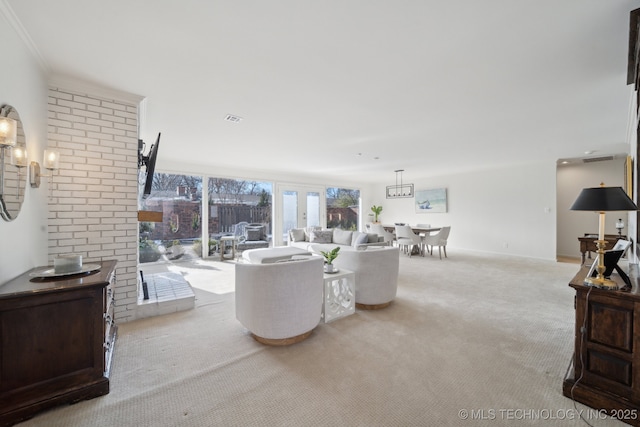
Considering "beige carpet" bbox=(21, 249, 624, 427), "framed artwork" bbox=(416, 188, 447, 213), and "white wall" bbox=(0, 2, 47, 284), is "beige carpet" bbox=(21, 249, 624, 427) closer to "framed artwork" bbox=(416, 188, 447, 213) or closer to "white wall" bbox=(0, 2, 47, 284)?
"white wall" bbox=(0, 2, 47, 284)

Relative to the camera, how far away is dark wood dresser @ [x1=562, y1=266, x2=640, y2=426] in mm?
1450

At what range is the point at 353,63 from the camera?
2115mm

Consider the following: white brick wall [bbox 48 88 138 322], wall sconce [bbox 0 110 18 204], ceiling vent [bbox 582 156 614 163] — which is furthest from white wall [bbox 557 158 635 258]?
wall sconce [bbox 0 110 18 204]

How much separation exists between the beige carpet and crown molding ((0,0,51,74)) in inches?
94.7

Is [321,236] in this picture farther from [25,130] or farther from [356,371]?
[25,130]

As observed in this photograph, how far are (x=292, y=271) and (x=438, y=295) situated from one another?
242 centimetres

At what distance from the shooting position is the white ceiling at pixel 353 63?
1580 millimetres

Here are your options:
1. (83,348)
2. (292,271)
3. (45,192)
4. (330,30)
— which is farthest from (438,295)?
(45,192)

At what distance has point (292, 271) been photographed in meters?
2.21

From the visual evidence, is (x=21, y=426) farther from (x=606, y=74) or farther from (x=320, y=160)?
(x=320, y=160)

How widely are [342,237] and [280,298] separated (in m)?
3.69

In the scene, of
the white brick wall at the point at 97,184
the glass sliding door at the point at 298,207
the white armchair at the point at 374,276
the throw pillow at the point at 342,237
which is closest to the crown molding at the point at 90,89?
the white brick wall at the point at 97,184

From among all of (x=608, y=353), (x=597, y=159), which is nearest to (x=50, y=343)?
(x=608, y=353)

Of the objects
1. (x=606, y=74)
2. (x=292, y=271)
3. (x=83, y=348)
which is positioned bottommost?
(x=83, y=348)
